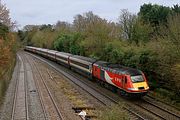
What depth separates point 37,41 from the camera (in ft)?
395

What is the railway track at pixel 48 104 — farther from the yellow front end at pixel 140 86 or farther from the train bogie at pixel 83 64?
the yellow front end at pixel 140 86

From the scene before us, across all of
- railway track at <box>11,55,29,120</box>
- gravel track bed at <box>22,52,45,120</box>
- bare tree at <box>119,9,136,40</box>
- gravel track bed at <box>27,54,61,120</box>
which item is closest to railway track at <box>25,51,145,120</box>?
gravel track bed at <box>27,54,61,120</box>

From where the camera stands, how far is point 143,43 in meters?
37.9

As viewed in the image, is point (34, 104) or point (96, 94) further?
point (96, 94)

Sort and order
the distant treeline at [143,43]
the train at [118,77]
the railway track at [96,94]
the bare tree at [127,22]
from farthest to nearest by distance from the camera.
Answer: the bare tree at [127,22]
the distant treeline at [143,43]
the train at [118,77]
the railway track at [96,94]

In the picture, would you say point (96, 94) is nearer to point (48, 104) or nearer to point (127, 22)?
point (48, 104)

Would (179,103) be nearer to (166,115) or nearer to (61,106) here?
(166,115)

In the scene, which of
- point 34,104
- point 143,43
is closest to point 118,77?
point 34,104

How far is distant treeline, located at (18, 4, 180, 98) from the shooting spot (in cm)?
2806

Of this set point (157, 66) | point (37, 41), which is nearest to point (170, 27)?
point (157, 66)

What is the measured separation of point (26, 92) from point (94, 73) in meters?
8.86

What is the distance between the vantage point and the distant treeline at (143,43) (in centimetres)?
2806

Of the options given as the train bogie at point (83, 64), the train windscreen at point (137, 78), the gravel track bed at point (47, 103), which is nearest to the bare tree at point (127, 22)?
the train bogie at point (83, 64)

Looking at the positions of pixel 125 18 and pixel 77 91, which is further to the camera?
pixel 125 18
